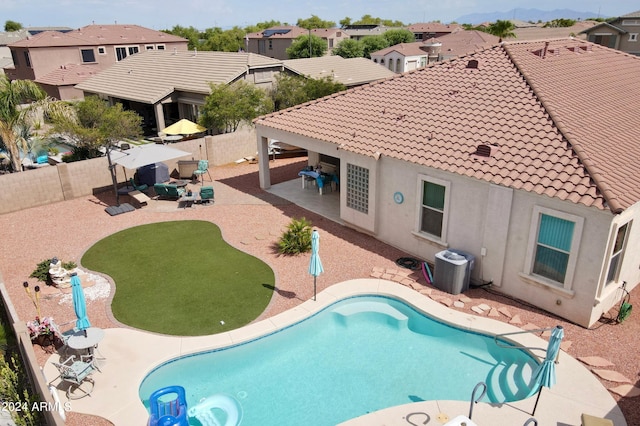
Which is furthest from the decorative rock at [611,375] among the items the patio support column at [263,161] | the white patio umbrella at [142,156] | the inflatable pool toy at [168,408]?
the white patio umbrella at [142,156]

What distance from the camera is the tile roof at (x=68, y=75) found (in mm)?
46438

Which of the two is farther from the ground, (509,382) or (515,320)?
(515,320)

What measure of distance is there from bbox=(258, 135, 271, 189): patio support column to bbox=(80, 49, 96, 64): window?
4288 centimetres

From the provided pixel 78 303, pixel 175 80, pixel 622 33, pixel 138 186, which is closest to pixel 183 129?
pixel 138 186

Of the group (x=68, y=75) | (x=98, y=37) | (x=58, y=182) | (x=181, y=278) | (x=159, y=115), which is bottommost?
(x=181, y=278)

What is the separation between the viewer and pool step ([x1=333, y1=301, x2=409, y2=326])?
13.3 m

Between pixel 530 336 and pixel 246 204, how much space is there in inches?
536

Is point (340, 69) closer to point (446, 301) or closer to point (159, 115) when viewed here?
point (159, 115)

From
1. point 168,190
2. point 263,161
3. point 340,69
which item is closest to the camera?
point 168,190

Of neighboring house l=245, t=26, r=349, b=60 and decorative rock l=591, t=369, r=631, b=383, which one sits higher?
neighboring house l=245, t=26, r=349, b=60

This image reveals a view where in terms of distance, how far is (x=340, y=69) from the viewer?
43.3 meters

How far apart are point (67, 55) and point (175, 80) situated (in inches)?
1059

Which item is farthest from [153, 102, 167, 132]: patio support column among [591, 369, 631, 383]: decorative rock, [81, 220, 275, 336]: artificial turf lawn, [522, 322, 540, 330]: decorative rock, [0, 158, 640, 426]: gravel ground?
[591, 369, 631, 383]: decorative rock

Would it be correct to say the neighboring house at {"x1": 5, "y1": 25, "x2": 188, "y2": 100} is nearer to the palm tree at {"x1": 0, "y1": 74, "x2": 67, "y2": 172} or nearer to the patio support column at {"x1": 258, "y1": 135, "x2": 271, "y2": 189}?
the palm tree at {"x1": 0, "y1": 74, "x2": 67, "y2": 172}
